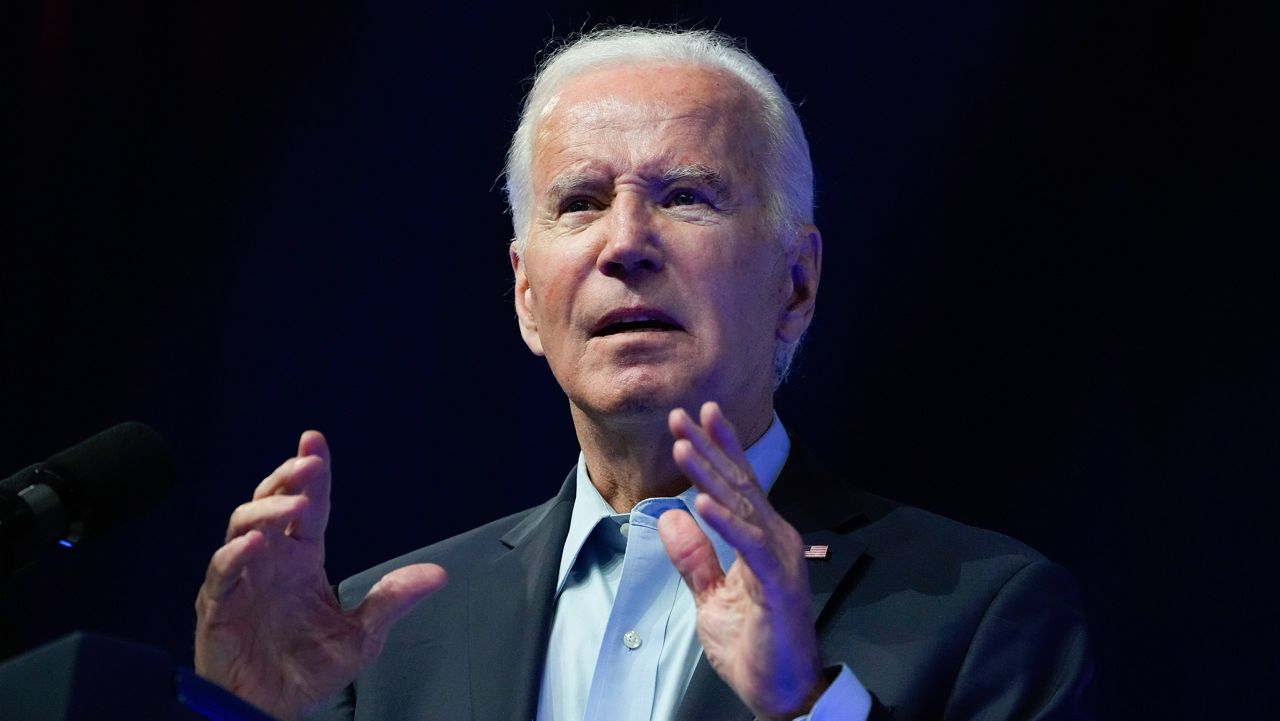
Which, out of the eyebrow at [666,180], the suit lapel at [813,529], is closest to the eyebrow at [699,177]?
the eyebrow at [666,180]

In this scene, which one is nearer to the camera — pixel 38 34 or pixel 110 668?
pixel 110 668

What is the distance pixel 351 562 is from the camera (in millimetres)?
3053

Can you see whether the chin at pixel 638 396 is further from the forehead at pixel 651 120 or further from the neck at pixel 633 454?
the forehead at pixel 651 120

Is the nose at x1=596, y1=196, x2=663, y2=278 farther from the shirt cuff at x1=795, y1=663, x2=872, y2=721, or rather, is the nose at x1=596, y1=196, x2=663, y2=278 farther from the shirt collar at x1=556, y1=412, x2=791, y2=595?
the shirt cuff at x1=795, y1=663, x2=872, y2=721

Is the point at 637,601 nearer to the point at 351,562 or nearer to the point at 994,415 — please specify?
the point at 994,415

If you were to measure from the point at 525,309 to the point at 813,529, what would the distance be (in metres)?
0.72

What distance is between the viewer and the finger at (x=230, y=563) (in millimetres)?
1610

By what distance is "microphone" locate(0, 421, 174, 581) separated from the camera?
1310mm

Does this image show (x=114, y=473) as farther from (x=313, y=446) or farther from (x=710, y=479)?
(x=710, y=479)

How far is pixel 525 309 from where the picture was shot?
2.48 metres

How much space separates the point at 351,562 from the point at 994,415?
143 centimetres

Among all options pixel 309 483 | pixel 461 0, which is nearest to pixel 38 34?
pixel 461 0

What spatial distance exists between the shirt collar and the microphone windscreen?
0.77 meters

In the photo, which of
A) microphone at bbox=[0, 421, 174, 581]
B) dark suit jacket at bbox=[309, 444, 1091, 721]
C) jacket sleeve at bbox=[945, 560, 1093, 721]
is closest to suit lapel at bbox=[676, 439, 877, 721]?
dark suit jacket at bbox=[309, 444, 1091, 721]
